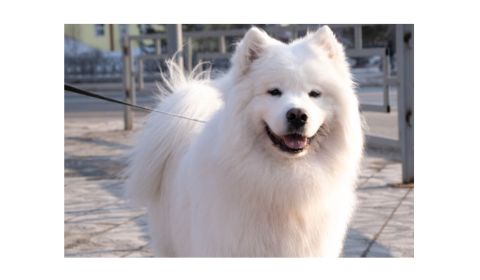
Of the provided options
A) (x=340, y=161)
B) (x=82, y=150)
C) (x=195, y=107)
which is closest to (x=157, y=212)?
(x=195, y=107)

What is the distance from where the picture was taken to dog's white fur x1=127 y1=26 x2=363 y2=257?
138 inches

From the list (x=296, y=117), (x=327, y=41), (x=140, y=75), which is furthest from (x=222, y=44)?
(x=296, y=117)

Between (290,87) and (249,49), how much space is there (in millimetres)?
325

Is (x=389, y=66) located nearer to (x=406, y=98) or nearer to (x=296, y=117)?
(x=406, y=98)

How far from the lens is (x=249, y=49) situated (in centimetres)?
360

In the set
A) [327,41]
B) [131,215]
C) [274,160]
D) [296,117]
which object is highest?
[327,41]

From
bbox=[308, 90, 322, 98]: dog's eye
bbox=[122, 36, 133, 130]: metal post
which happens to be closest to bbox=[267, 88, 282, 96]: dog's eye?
bbox=[308, 90, 322, 98]: dog's eye

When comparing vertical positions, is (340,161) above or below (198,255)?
above

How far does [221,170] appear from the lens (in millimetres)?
3609

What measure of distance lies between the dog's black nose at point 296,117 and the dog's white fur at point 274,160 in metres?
0.05
